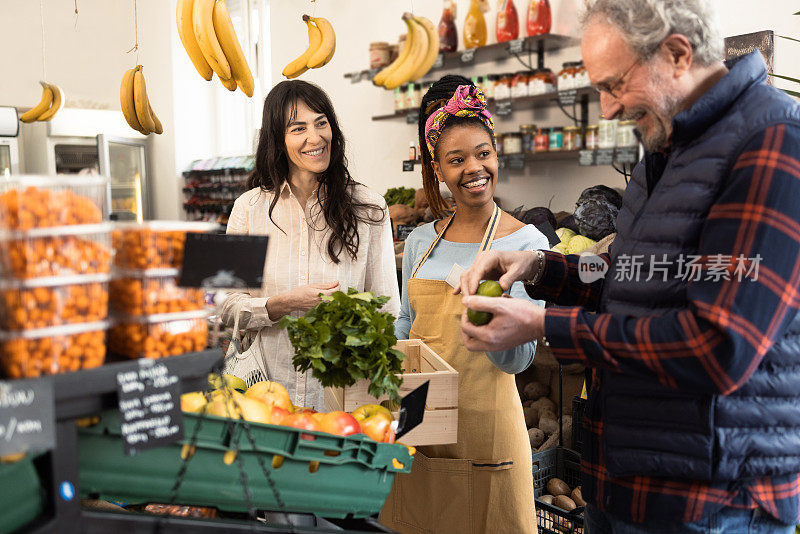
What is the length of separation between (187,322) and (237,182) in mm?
7023

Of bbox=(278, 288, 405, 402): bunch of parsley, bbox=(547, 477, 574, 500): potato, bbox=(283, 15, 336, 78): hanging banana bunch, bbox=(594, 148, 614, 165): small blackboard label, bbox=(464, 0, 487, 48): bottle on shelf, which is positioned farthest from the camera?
bbox=(464, 0, 487, 48): bottle on shelf

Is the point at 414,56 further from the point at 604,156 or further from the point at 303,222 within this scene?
the point at 303,222

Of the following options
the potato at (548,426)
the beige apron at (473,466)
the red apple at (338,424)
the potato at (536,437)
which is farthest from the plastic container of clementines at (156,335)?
the potato at (548,426)

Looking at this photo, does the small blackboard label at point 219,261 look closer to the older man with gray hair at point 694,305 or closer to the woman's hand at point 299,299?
the older man with gray hair at point 694,305

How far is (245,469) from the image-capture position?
1122 mm

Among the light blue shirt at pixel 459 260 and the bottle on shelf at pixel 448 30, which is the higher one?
the bottle on shelf at pixel 448 30

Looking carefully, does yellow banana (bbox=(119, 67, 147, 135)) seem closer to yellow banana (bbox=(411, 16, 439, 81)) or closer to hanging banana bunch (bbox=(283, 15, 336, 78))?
hanging banana bunch (bbox=(283, 15, 336, 78))

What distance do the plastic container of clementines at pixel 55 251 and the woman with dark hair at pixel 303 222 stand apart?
1.32 meters

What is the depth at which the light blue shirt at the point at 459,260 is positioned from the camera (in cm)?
189

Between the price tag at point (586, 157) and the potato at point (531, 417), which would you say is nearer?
the potato at point (531, 417)

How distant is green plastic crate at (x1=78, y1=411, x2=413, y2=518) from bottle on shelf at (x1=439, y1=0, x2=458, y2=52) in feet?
14.8

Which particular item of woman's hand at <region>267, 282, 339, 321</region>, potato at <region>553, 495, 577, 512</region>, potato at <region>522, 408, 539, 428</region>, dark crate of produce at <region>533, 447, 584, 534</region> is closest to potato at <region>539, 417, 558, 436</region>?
potato at <region>522, 408, 539, 428</region>

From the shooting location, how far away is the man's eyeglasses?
1294mm

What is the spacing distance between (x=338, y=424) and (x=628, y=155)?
3218 mm
